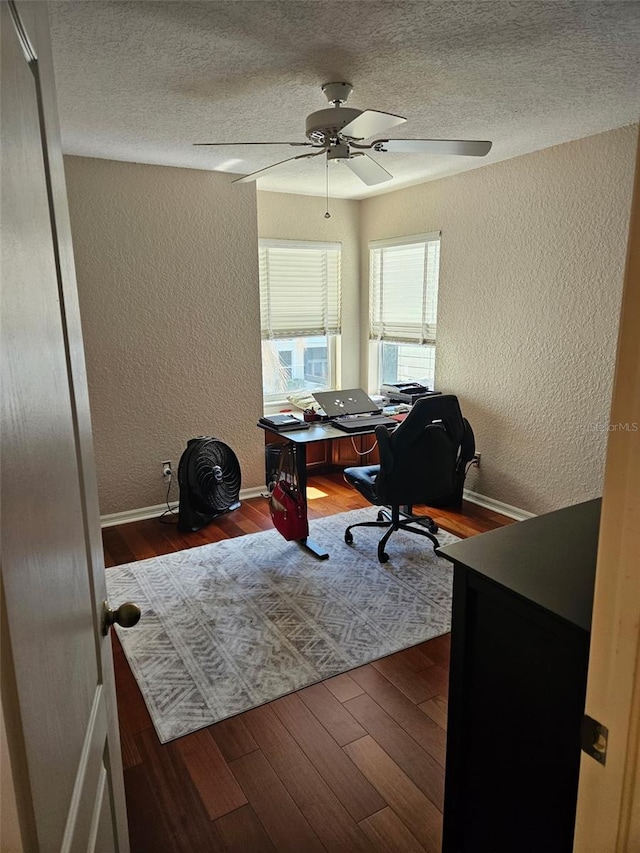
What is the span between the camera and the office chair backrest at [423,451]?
3.10m

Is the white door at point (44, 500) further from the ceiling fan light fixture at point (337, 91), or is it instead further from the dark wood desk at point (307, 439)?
the dark wood desk at point (307, 439)

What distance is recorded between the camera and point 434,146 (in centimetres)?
243

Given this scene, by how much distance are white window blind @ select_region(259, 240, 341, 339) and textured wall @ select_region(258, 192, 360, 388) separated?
84 millimetres

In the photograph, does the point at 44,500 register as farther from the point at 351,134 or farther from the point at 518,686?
the point at 351,134

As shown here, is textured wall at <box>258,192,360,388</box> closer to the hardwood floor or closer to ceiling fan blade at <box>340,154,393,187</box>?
ceiling fan blade at <box>340,154,393,187</box>

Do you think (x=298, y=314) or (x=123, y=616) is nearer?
(x=123, y=616)

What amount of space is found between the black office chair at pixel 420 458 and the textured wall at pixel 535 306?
2.48 ft

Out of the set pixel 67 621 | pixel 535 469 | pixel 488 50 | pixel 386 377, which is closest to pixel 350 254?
pixel 386 377

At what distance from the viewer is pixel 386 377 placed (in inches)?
219

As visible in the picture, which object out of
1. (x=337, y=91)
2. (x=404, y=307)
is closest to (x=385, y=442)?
(x=337, y=91)

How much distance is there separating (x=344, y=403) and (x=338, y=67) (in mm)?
2120

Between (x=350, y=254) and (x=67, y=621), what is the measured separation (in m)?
5.11

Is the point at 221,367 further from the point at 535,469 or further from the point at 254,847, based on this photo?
the point at 254,847

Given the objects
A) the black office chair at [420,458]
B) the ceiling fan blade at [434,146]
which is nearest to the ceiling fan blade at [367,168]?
the ceiling fan blade at [434,146]
